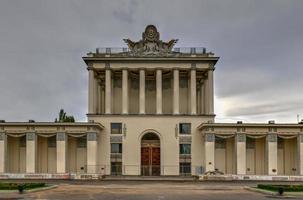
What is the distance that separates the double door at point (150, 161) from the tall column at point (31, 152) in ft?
49.2

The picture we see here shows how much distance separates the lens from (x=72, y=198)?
30453mm

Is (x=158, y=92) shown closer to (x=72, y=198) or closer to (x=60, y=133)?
(x=60, y=133)

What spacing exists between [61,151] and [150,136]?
13243mm

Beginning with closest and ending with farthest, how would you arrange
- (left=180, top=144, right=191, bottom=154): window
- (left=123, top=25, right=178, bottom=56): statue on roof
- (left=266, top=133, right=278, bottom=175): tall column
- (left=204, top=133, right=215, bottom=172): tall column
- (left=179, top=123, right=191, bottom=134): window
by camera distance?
(left=266, top=133, right=278, bottom=175): tall column < (left=204, top=133, right=215, bottom=172): tall column < (left=180, top=144, right=191, bottom=154): window < (left=179, top=123, right=191, bottom=134): window < (left=123, top=25, right=178, bottom=56): statue on roof

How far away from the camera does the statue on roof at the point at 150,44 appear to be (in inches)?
2887

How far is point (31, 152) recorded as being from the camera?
6638 cm

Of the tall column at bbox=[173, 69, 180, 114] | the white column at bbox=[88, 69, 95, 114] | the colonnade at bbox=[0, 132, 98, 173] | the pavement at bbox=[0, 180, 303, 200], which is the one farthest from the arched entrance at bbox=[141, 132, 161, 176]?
the pavement at bbox=[0, 180, 303, 200]

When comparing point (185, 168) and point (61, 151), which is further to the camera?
point (185, 168)

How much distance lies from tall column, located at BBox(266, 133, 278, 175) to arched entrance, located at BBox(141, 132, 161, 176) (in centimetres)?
1521

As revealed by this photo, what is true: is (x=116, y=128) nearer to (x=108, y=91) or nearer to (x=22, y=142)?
(x=108, y=91)

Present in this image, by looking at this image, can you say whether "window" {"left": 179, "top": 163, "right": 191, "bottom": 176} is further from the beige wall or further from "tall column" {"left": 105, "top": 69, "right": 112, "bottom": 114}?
"tall column" {"left": 105, "top": 69, "right": 112, "bottom": 114}

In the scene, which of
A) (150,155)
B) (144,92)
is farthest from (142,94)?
(150,155)

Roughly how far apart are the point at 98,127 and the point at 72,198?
3769cm

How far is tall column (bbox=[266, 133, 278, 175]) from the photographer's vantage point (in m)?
66.4
